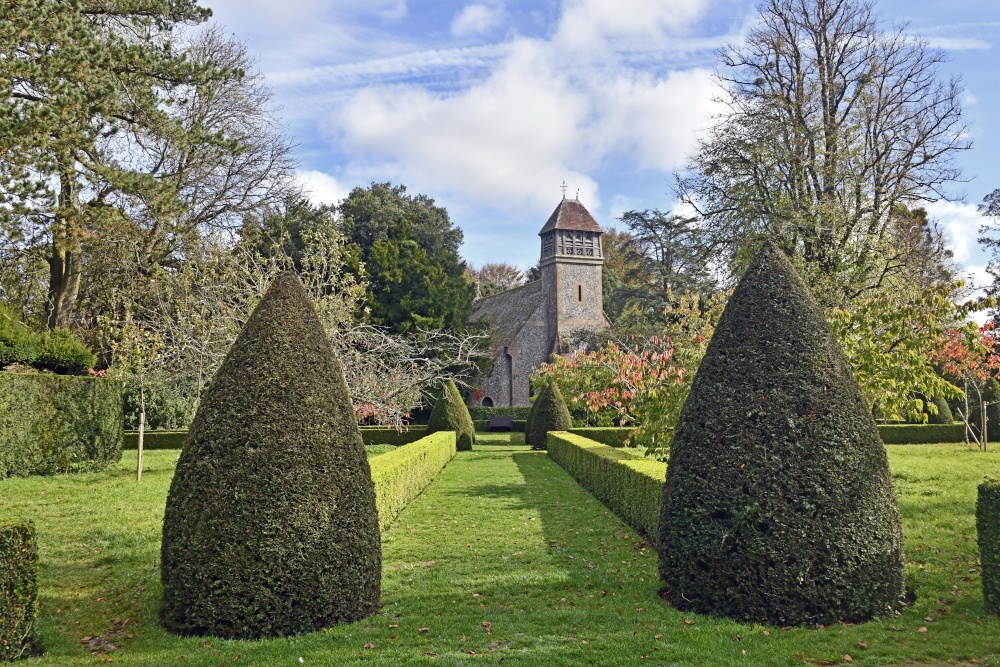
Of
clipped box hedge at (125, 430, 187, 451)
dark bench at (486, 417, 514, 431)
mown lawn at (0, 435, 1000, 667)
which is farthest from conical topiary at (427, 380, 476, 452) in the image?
mown lawn at (0, 435, 1000, 667)

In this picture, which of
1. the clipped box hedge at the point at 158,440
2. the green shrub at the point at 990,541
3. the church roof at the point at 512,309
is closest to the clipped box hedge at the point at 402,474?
the green shrub at the point at 990,541

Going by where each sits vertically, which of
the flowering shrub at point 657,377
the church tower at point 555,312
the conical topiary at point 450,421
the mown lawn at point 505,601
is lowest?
the mown lawn at point 505,601

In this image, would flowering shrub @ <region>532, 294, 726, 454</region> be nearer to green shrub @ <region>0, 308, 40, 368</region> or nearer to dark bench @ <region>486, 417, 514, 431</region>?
green shrub @ <region>0, 308, 40, 368</region>

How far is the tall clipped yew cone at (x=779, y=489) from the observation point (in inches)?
237

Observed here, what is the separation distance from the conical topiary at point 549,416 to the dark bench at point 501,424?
461 inches

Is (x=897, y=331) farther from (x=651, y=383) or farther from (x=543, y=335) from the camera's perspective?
(x=543, y=335)

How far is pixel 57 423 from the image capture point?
15930 millimetres

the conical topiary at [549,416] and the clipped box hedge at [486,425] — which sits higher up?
the conical topiary at [549,416]

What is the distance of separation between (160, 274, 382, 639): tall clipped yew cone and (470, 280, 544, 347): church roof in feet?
133

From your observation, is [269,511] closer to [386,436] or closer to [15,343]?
[15,343]

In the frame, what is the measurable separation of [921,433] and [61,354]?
2703 cm

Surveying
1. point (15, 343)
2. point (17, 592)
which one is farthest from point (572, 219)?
point (17, 592)

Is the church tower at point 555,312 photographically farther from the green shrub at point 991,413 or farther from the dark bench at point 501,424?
the green shrub at point 991,413

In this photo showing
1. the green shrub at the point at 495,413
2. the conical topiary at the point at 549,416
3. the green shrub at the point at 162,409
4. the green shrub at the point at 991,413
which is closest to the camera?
the green shrub at the point at 991,413
